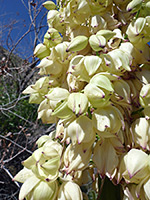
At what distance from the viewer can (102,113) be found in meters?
0.38

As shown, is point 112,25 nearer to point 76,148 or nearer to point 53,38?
point 53,38

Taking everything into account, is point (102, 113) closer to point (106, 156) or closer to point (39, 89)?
point (106, 156)

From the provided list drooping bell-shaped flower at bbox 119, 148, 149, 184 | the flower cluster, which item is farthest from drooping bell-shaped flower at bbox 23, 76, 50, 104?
drooping bell-shaped flower at bbox 119, 148, 149, 184

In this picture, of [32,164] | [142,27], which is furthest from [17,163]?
[142,27]

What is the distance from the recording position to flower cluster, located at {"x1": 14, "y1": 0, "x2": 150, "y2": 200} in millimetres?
382

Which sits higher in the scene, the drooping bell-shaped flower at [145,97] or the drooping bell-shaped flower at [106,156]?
the drooping bell-shaped flower at [145,97]

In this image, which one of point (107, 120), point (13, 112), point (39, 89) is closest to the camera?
point (107, 120)

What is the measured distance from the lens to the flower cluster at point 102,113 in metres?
0.38

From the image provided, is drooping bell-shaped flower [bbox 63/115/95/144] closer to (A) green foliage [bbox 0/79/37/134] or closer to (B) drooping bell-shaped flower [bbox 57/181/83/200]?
(B) drooping bell-shaped flower [bbox 57/181/83/200]

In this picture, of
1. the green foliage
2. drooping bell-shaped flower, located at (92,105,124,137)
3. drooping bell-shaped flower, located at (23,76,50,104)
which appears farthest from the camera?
the green foliage

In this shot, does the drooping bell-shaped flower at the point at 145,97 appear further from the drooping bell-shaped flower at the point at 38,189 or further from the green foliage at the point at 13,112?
the green foliage at the point at 13,112

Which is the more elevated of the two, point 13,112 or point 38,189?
point 38,189

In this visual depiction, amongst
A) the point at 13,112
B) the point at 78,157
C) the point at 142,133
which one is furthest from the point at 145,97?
the point at 13,112

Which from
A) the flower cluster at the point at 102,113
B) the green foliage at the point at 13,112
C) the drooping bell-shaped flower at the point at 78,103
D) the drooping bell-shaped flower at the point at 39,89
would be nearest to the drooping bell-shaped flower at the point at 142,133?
the flower cluster at the point at 102,113
